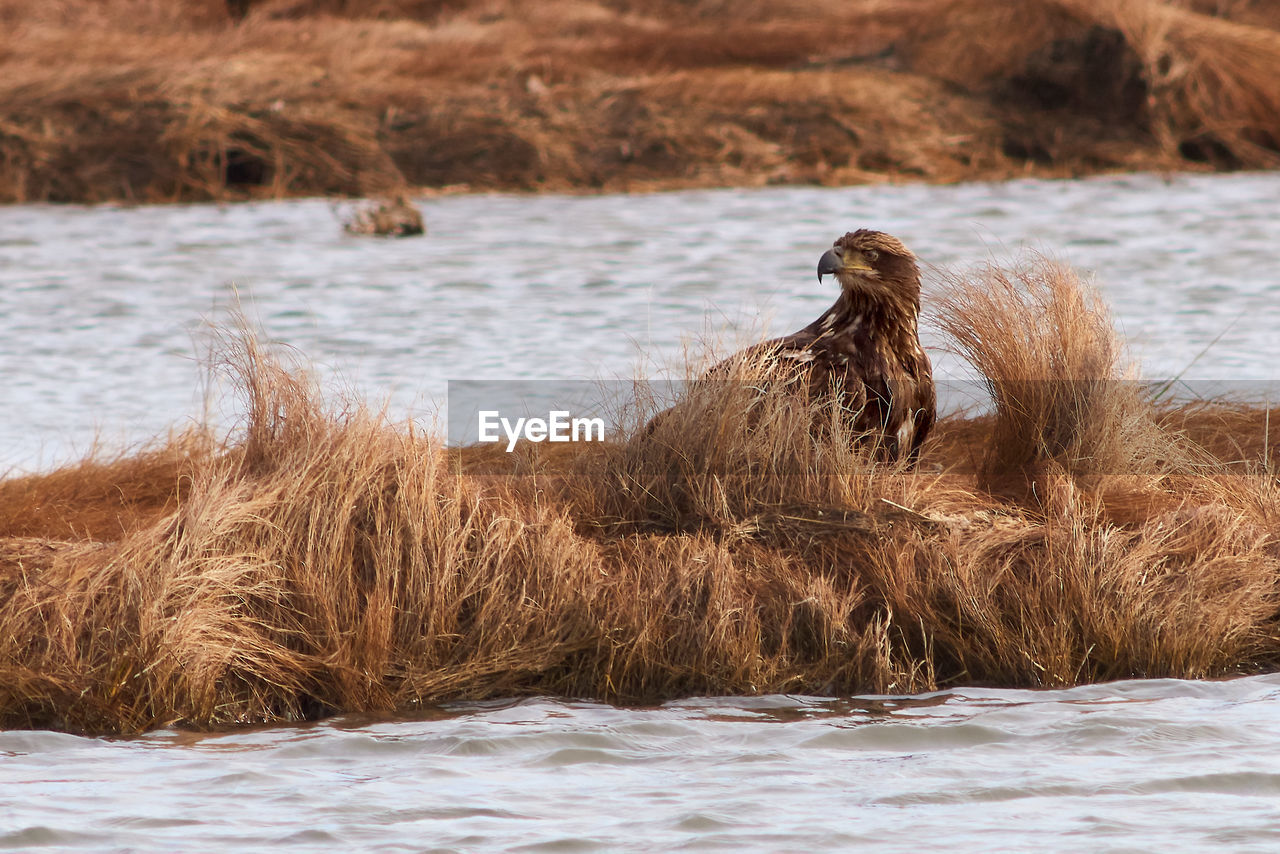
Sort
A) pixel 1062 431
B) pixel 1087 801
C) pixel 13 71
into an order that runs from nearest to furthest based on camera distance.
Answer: pixel 1087 801 → pixel 1062 431 → pixel 13 71

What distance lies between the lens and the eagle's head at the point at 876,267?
682 cm

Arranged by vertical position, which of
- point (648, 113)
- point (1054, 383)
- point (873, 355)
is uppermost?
point (648, 113)

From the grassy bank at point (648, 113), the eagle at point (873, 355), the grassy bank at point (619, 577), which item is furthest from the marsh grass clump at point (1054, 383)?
the grassy bank at point (648, 113)

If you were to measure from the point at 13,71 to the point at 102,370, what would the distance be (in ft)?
44.9

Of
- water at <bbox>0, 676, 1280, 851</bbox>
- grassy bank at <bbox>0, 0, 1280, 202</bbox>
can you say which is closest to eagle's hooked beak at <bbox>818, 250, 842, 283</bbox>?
water at <bbox>0, 676, 1280, 851</bbox>

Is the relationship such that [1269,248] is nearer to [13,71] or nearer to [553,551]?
[553,551]

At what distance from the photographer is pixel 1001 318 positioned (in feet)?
23.7

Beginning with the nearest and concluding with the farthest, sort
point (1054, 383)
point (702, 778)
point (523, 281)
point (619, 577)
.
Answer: point (702, 778)
point (619, 577)
point (1054, 383)
point (523, 281)

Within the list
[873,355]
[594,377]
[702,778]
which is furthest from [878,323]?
[594,377]

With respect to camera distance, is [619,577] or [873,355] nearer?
[619,577]

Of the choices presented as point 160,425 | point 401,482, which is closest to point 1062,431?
point 401,482

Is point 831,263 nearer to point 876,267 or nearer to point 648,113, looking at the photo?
point 876,267

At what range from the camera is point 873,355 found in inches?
268

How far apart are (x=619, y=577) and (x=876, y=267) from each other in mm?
1639
